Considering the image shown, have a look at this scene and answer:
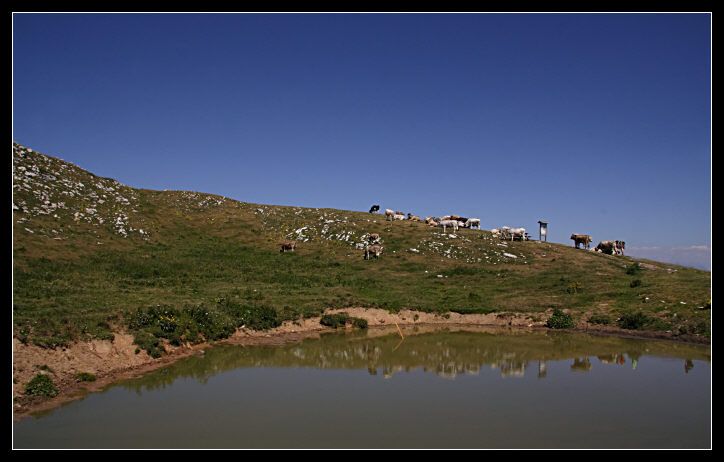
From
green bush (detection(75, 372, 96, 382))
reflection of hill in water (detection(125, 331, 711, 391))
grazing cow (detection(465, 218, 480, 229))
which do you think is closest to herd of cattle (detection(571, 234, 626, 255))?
grazing cow (detection(465, 218, 480, 229))

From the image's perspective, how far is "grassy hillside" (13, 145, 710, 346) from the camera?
1086 inches

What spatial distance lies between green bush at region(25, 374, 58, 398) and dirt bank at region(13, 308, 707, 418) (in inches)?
7.7

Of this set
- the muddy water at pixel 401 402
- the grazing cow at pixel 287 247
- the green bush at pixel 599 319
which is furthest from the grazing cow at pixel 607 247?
the grazing cow at pixel 287 247

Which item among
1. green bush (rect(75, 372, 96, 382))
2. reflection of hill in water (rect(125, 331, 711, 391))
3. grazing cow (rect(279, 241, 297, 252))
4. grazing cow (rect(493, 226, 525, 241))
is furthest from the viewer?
grazing cow (rect(493, 226, 525, 241))

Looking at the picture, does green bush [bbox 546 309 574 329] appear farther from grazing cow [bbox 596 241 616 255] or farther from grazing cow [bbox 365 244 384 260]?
grazing cow [bbox 596 241 616 255]

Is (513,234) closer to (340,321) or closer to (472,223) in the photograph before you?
(472,223)

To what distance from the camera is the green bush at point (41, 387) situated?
1642 cm

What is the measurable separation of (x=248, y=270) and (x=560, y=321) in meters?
25.1

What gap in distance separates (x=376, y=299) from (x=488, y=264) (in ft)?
46.7

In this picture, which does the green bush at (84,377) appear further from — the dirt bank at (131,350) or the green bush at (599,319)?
the green bush at (599,319)

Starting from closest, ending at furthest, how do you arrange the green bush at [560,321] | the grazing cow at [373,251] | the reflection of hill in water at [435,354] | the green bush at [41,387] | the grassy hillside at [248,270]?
the green bush at [41,387], the reflection of hill in water at [435,354], the grassy hillside at [248,270], the green bush at [560,321], the grazing cow at [373,251]

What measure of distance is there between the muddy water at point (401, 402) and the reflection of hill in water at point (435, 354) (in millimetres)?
111
